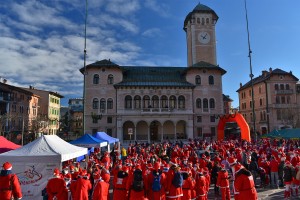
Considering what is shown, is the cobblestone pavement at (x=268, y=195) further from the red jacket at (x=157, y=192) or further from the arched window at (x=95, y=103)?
the arched window at (x=95, y=103)

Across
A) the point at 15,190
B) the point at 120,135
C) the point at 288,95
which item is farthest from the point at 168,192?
the point at 288,95

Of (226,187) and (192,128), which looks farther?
(192,128)

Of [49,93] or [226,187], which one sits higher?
[49,93]

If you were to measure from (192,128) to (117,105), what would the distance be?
1347 centimetres

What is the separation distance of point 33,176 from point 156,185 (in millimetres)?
5259

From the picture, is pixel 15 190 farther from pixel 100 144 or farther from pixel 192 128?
pixel 192 128

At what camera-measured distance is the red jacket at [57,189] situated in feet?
26.3

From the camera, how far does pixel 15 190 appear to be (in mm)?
7566

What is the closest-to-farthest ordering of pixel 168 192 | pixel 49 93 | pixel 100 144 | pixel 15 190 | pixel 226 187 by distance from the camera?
pixel 15 190
pixel 168 192
pixel 226 187
pixel 100 144
pixel 49 93

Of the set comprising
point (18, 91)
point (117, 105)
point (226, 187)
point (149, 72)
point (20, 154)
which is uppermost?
point (149, 72)

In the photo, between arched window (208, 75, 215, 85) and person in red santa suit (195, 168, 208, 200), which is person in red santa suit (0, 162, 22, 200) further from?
arched window (208, 75, 215, 85)

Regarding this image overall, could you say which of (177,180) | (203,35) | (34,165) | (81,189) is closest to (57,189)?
(81,189)

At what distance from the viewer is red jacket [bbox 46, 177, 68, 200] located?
316 inches

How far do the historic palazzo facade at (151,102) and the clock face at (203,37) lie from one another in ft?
26.5
